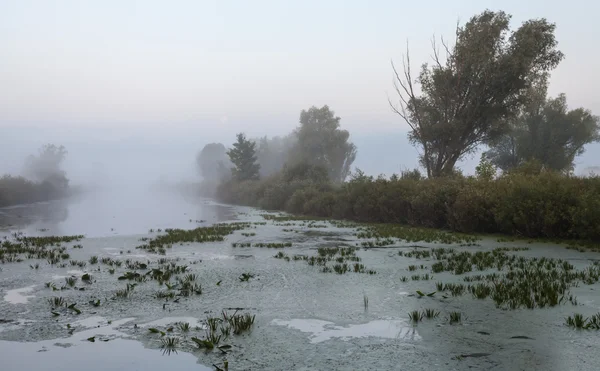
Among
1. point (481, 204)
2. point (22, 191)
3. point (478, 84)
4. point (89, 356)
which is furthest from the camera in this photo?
point (22, 191)

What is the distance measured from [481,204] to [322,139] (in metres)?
67.7

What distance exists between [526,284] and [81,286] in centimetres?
990

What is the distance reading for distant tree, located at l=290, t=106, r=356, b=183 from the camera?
9019 cm

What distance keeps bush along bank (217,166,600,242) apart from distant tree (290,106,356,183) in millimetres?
46896

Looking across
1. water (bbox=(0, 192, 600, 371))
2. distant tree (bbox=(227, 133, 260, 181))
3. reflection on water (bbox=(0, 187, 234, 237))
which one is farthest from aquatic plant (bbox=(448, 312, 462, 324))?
distant tree (bbox=(227, 133, 260, 181))

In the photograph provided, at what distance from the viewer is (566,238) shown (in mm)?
19125

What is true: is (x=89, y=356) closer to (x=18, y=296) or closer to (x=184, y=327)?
(x=184, y=327)

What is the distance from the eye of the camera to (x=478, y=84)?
3822 centimetres

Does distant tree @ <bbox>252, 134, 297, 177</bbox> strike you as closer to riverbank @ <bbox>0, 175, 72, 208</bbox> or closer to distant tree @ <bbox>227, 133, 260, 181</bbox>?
distant tree @ <bbox>227, 133, 260, 181</bbox>

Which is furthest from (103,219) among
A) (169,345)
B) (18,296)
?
(169,345)

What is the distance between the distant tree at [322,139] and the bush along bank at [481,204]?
46.9m

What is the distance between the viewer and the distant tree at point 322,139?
90.2 m

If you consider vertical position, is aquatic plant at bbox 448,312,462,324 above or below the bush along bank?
below

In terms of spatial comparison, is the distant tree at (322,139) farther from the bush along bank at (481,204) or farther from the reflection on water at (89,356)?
the reflection on water at (89,356)
